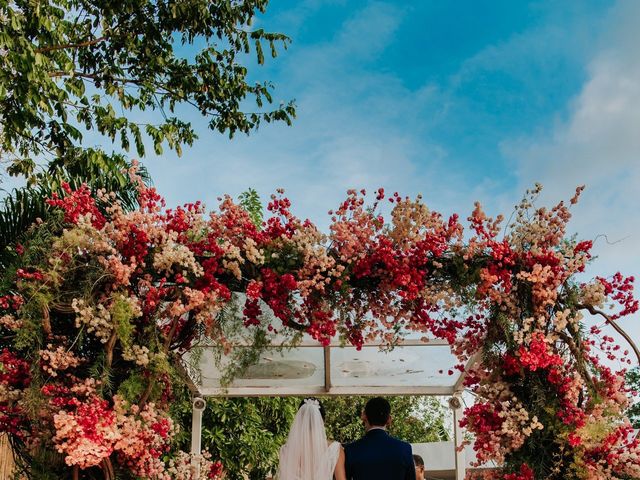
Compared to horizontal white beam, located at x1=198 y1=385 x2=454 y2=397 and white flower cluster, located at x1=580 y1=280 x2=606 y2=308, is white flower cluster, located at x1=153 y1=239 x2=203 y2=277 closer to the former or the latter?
white flower cluster, located at x1=580 y1=280 x2=606 y2=308

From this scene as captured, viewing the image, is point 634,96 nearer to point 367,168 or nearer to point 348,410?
point 367,168

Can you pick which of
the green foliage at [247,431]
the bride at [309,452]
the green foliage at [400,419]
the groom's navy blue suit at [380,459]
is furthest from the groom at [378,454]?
the green foliage at [400,419]

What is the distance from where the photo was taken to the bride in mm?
4125

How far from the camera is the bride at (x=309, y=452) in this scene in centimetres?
412

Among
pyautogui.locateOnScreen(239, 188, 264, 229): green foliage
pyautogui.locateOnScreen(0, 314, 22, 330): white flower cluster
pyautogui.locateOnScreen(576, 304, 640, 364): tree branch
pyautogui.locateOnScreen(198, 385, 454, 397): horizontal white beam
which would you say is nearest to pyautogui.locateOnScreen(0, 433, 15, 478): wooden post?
pyautogui.locateOnScreen(198, 385, 454, 397): horizontal white beam

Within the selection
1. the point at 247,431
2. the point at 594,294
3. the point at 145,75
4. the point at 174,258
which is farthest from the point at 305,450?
the point at 247,431

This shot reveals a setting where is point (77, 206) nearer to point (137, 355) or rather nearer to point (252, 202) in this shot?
point (137, 355)

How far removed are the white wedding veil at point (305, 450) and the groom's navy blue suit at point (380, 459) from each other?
25cm

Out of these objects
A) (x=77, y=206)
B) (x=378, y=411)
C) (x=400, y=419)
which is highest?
(x=77, y=206)

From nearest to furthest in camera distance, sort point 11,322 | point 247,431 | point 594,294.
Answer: point 11,322 < point 594,294 < point 247,431

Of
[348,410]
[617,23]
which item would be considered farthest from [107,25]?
[348,410]

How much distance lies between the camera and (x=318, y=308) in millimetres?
4426

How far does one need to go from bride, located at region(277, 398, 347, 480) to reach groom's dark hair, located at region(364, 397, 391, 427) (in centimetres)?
29

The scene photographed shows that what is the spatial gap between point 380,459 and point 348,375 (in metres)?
3.40
